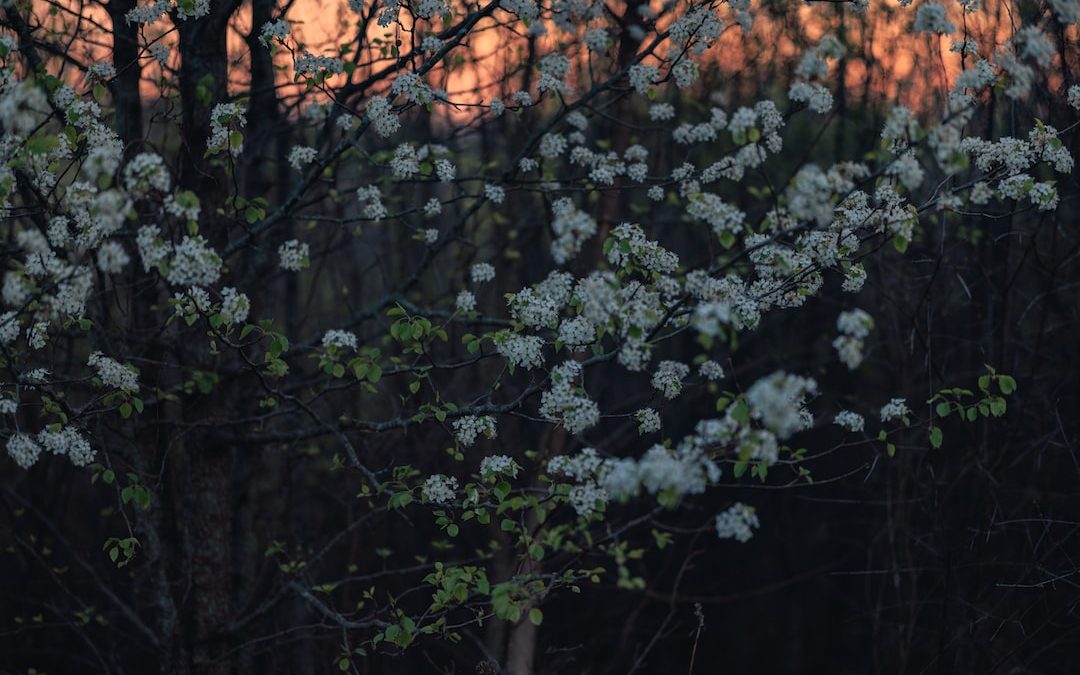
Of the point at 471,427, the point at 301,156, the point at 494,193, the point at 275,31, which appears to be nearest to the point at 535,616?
the point at 471,427

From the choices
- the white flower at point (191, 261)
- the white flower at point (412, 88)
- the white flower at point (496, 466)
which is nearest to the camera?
the white flower at point (191, 261)

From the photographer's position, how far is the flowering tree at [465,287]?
4.85 m

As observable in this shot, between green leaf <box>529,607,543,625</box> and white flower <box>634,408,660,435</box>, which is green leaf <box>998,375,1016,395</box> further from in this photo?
green leaf <box>529,607,543,625</box>

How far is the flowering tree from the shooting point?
485 cm

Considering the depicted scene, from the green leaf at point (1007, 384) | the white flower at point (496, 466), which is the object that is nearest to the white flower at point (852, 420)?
the green leaf at point (1007, 384)

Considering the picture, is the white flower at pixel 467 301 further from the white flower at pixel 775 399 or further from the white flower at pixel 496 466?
the white flower at pixel 775 399

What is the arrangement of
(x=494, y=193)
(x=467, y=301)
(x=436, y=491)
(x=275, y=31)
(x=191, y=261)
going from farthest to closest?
1. (x=494, y=193)
2. (x=467, y=301)
3. (x=275, y=31)
4. (x=436, y=491)
5. (x=191, y=261)

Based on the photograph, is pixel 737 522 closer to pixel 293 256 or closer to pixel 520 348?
pixel 520 348

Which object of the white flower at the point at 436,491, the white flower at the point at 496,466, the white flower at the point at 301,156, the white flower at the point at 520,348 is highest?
the white flower at the point at 301,156

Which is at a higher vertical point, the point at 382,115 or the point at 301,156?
the point at 301,156

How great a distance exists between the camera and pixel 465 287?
10164 mm

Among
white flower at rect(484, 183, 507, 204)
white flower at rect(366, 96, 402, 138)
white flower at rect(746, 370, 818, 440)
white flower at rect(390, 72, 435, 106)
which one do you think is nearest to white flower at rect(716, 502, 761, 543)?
white flower at rect(746, 370, 818, 440)

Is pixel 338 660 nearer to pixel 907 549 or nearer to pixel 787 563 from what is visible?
pixel 907 549

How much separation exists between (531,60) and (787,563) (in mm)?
9886
